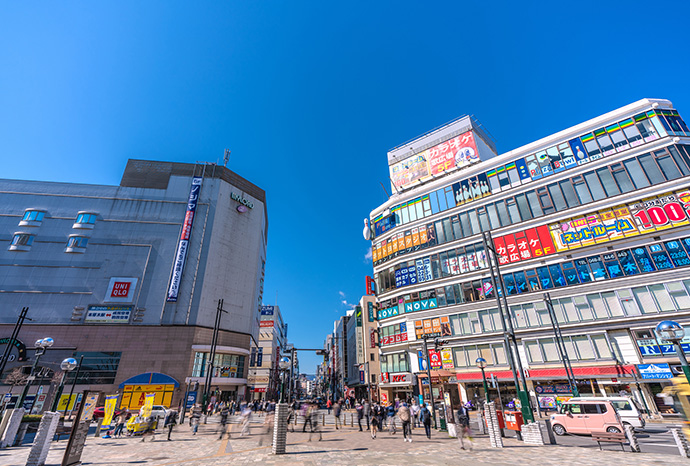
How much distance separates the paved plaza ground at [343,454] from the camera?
34.5ft

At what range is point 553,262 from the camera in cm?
2928

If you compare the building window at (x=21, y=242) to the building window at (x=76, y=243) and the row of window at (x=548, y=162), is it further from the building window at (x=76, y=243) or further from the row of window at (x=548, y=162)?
the row of window at (x=548, y=162)

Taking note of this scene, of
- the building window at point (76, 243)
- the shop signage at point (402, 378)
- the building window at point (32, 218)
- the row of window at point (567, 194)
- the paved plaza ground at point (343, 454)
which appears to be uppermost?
the building window at point (32, 218)

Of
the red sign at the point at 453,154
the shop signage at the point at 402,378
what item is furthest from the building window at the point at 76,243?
the red sign at the point at 453,154

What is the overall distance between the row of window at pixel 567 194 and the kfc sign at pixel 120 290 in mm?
39770

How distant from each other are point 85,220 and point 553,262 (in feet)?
212

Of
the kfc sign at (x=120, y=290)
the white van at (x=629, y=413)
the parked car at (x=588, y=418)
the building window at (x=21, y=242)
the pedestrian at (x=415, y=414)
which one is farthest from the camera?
the building window at (x=21, y=242)

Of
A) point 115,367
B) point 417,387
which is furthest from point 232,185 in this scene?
point 417,387

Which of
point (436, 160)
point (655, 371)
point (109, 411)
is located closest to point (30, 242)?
point (109, 411)

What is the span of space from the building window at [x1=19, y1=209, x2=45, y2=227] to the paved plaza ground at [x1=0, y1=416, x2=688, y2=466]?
47476 mm

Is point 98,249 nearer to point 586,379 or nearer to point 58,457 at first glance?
point 58,457

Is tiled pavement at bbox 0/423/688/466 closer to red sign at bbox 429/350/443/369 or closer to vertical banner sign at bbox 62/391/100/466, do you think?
vertical banner sign at bbox 62/391/100/466

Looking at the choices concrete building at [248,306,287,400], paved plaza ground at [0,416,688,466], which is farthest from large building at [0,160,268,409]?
paved plaza ground at [0,416,688,466]

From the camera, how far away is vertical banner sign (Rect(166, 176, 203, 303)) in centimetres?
4562
